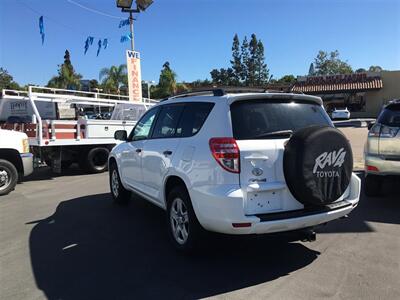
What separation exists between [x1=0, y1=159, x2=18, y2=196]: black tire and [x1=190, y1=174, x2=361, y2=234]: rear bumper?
5.91 meters

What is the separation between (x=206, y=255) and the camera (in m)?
4.66

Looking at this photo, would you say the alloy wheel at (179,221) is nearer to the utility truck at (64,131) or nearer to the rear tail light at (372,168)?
the rear tail light at (372,168)

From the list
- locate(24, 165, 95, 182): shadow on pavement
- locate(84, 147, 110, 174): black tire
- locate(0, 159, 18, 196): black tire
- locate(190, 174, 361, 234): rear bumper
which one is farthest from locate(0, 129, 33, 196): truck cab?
locate(190, 174, 361, 234): rear bumper

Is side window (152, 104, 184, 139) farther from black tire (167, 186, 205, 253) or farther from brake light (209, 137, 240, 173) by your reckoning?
brake light (209, 137, 240, 173)

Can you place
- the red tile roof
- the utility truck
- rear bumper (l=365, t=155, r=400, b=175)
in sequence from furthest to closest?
the red tile roof, the utility truck, rear bumper (l=365, t=155, r=400, b=175)

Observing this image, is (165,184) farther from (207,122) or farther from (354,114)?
(354,114)

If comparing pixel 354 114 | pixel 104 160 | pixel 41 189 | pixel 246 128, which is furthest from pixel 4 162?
pixel 354 114

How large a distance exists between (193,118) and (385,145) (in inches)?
141

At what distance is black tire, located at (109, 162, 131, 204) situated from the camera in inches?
283

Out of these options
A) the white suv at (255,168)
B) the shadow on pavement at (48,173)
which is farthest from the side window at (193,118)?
the shadow on pavement at (48,173)

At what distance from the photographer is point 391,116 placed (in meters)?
6.72

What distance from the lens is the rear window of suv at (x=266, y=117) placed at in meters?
4.14

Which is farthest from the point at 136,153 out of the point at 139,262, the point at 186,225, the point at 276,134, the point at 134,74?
the point at 134,74

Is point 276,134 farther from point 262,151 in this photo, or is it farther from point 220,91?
point 220,91
